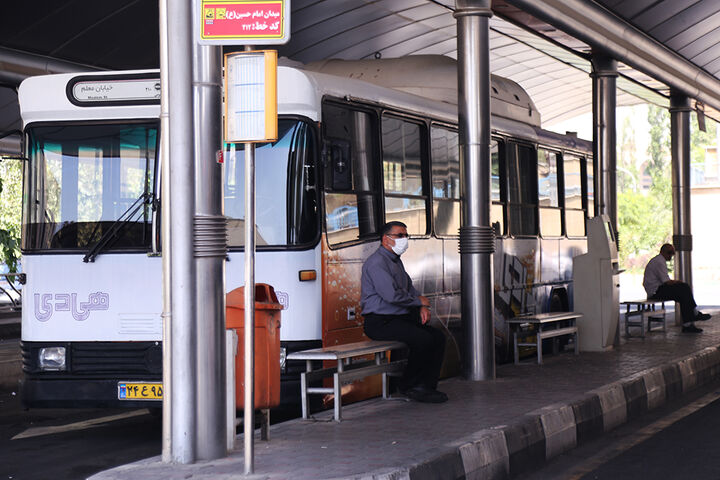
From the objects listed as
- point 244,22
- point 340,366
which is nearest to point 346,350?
point 340,366

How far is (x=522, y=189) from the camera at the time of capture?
13930 mm

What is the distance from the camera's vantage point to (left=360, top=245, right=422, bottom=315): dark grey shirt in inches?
373

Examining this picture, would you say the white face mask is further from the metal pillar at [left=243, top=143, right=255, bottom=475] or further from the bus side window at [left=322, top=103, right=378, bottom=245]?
the metal pillar at [left=243, top=143, right=255, bottom=475]

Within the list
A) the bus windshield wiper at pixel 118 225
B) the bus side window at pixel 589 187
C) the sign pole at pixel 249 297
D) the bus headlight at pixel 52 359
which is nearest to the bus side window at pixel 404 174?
the bus windshield wiper at pixel 118 225

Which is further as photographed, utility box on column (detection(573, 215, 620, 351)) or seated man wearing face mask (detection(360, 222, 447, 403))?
utility box on column (detection(573, 215, 620, 351))

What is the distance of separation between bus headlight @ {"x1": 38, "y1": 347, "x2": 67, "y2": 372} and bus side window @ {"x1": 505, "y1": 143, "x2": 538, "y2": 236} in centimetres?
630

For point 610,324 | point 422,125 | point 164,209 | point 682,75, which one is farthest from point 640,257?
point 164,209

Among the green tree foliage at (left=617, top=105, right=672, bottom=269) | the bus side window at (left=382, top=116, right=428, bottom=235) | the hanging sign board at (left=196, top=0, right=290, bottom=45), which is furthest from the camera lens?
the green tree foliage at (left=617, top=105, right=672, bottom=269)

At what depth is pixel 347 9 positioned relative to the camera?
19078 mm

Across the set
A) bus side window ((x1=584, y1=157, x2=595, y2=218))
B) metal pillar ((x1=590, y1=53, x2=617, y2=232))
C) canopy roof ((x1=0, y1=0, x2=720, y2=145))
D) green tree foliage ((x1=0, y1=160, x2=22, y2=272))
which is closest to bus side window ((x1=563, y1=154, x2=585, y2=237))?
bus side window ((x1=584, y1=157, x2=595, y2=218))

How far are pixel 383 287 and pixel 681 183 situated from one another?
14.4 meters

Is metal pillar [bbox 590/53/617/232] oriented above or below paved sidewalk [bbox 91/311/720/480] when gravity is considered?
above

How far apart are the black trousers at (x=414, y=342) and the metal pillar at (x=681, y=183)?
1329 centimetres

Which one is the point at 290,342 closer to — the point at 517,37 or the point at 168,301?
the point at 168,301
